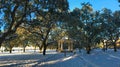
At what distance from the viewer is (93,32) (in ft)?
232

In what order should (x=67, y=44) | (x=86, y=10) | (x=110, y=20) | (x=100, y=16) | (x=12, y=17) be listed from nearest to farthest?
(x=12, y=17)
(x=86, y=10)
(x=100, y=16)
(x=110, y=20)
(x=67, y=44)

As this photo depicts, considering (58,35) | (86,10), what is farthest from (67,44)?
(86,10)

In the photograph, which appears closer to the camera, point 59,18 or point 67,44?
point 59,18

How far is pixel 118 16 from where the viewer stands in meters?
79.9

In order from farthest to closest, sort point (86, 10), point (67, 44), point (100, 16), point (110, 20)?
point (67, 44) < point (110, 20) < point (100, 16) < point (86, 10)

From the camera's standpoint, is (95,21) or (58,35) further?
(58,35)

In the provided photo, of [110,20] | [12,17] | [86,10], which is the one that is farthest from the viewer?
[110,20]

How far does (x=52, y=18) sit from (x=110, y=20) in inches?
2065

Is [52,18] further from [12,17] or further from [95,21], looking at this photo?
[95,21]

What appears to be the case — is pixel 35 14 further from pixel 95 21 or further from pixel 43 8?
pixel 95 21

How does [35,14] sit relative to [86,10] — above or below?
below

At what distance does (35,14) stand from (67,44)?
60.1 metres

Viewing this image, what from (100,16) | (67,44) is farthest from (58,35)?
(100,16)

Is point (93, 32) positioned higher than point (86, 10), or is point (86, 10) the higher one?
point (86, 10)
